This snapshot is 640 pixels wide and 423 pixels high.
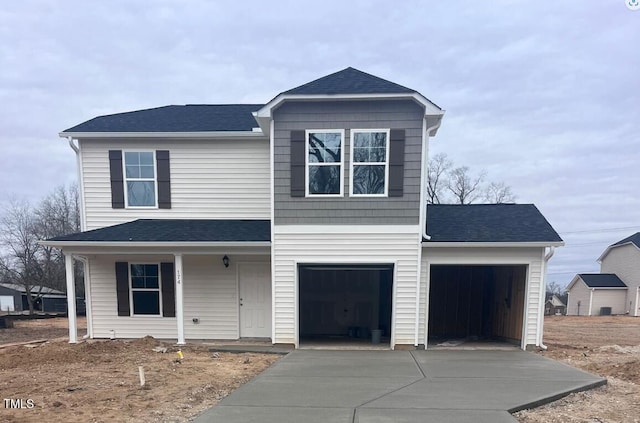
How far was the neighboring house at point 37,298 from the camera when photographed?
93.4 feet

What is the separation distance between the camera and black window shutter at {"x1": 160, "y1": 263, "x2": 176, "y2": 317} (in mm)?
9242

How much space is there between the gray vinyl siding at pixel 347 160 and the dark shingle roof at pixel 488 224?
46.3 inches

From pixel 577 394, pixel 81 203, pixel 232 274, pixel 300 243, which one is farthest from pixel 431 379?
pixel 81 203

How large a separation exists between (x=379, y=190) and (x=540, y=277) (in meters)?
4.07

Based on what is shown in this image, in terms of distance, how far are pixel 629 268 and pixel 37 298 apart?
43.9m

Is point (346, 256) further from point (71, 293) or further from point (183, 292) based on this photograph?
point (71, 293)

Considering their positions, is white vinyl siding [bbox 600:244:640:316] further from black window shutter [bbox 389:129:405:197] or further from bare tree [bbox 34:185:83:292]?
bare tree [bbox 34:185:83:292]

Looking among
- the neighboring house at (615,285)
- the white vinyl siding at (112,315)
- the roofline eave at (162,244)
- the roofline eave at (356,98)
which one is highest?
the roofline eave at (356,98)

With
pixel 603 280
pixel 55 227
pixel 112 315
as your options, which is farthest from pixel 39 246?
pixel 603 280

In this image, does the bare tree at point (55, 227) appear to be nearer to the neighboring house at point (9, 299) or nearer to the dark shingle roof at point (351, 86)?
the neighboring house at point (9, 299)

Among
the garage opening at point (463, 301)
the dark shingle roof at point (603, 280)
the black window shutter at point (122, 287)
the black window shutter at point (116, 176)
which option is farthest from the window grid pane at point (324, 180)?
the dark shingle roof at point (603, 280)

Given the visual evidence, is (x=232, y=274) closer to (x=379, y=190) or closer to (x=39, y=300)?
(x=379, y=190)

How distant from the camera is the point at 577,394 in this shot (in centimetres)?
521

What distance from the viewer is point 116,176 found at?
9.33 meters
